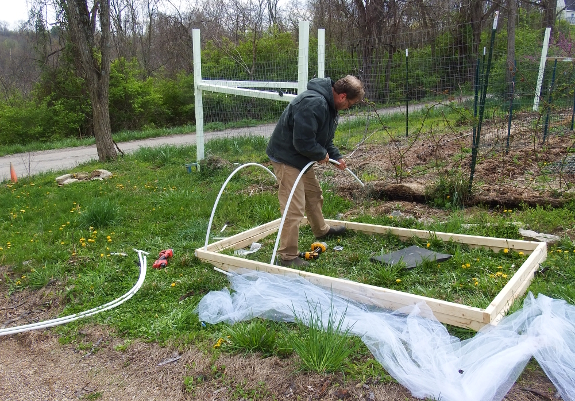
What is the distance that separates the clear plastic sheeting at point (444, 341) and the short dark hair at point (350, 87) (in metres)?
1.65

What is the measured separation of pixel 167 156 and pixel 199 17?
16.2 metres

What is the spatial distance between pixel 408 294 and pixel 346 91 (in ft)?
5.72

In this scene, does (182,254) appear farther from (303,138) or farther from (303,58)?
(303,58)

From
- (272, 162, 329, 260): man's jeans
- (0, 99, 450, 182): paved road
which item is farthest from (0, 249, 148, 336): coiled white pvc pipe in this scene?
(0, 99, 450, 182): paved road

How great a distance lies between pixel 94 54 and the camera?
10.0 m

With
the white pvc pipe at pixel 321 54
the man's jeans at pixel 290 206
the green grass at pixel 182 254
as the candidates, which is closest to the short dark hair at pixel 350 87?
the man's jeans at pixel 290 206

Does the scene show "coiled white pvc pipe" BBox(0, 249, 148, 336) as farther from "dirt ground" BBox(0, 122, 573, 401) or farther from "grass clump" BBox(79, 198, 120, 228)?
"grass clump" BBox(79, 198, 120, 228)

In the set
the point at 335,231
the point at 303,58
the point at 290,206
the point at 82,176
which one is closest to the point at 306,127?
the point at 290,206

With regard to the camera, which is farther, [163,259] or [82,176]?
[82,176]

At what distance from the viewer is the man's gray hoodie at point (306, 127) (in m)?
3.75

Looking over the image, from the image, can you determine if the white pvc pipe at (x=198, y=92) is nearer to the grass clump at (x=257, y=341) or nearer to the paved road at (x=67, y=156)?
the paved road at (x=67, y=156)

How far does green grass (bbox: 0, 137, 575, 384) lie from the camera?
3.21 metres

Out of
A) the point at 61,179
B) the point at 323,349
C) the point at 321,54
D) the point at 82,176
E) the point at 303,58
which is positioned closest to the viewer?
the point at 323,349

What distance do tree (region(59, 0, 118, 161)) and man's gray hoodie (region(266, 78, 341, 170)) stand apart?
7.17m
